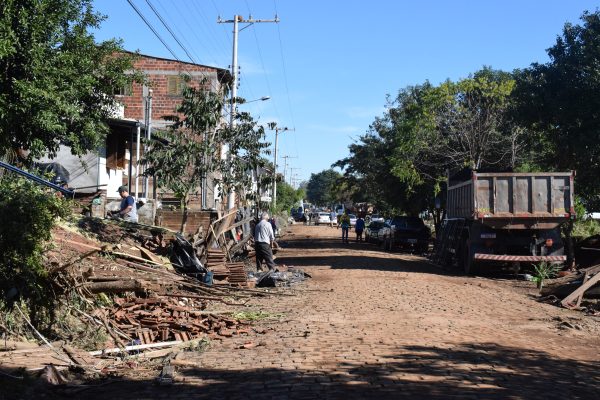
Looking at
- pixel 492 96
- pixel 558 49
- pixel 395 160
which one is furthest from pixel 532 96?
pixel 395 160

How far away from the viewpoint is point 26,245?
7.84 meters

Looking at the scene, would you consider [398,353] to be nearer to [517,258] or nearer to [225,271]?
[225,271]

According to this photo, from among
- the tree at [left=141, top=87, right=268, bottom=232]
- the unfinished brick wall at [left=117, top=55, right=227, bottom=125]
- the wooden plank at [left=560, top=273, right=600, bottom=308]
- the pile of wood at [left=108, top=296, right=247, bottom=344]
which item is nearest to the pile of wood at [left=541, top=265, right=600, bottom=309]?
the wooden plank at [left=560, top=273, right=600, bottom=308]

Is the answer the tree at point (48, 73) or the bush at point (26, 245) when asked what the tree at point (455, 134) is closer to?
the tree at point (48, 73)

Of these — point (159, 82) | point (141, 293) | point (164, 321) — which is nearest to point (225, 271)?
point (141, 293)

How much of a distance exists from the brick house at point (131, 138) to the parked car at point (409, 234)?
884cm

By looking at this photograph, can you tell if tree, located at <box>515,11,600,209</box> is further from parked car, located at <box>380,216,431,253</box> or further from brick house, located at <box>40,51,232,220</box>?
parked car, located at <box>380,216,431,253</box>

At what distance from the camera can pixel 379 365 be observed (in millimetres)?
7383

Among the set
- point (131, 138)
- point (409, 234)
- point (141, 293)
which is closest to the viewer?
point (141, 293)

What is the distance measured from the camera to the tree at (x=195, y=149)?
18672 mm

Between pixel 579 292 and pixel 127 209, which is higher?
pixel 127 209

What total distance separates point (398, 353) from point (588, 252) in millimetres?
15773

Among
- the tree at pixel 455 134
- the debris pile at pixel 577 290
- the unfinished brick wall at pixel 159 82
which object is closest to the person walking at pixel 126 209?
the debris pile at pixel 577 290

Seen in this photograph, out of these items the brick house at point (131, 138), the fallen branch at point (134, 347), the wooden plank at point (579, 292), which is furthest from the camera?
the brick house at point (131, 138)
